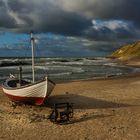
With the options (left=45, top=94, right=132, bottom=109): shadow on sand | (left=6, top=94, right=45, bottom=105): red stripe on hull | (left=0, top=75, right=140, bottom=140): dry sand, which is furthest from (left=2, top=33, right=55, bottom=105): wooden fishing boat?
(left=45, top=94, right=132, bottom=109): shadow on sand

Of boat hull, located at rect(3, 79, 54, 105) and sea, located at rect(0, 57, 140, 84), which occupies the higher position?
boat hull, located at rect(3, 79, 54, 105)

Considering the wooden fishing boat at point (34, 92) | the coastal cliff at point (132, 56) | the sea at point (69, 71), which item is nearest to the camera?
the wooden fishing boat at point (34, 92)

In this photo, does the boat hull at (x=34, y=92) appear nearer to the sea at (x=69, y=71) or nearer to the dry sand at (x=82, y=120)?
the dry sand at (x=82, y=120)

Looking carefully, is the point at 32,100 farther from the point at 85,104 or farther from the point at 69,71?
the point at 69,71

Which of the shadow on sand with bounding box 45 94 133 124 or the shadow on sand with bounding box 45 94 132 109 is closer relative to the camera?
the shadow on sand with bounding box 45 94 133 124

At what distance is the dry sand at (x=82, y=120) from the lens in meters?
16.9

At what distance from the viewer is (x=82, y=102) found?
2480 cm

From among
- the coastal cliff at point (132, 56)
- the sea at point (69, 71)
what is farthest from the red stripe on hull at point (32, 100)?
the coastal cliff at point (132, 56)

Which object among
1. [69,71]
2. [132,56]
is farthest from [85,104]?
[132,56]

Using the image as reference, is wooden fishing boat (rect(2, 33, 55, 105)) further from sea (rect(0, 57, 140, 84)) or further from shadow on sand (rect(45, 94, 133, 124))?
sea (rect(0, 57, 140, 84))

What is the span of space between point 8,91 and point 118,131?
33.4 ft

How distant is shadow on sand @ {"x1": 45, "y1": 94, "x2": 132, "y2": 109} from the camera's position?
23.3 meters

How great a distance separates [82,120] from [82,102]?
5.39 m

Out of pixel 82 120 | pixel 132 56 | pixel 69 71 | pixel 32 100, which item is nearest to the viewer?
pixel 82 120
